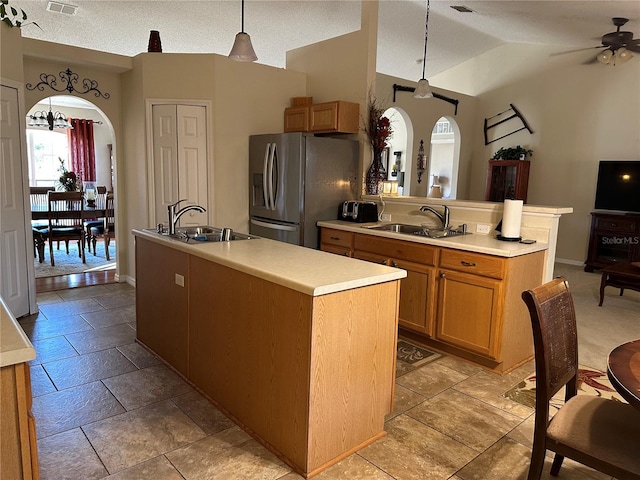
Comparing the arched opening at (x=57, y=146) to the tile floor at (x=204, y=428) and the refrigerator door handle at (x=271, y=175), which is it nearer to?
the refrigerator door handle at (x=271, y=175)

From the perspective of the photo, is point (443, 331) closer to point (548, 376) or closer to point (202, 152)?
point (548, 376)

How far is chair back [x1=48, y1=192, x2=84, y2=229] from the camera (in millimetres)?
5794

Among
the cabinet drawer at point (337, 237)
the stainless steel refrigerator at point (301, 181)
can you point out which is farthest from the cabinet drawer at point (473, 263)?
the stainless steel refrigerator at point (301, 181)

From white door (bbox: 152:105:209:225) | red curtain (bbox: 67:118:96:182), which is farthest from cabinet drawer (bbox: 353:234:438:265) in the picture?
red curtain (bbox: 67:118:96:182)

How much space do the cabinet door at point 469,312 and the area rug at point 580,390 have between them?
9.9 inches

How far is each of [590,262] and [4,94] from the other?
272 inches

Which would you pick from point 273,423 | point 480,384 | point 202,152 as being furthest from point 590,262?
point 273,423

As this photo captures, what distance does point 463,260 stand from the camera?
307 cm

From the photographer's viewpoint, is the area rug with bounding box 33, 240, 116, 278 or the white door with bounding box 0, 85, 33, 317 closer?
the white door with bounding box 0, 85, 33, 317

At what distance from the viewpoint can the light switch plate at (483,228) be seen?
140 inches

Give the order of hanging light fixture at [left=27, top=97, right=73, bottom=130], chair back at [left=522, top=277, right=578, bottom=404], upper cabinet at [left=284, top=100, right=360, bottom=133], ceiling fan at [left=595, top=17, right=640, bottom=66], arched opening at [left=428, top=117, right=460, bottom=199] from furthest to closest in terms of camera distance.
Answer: arched opening at [left=428, top=117, right=460, bottom=199], hanging light fixture at [left=27, top=97, right=73, bottom=130], ceiling fan at [left=595, top=17, right=640, bottom=66], upper cabinet at [left=284, top=100, right=360, bottom=133], chair back at [left=522, top=277, right=578, bottom=404]

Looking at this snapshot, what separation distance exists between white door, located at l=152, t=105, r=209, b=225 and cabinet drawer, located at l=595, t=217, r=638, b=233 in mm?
5180

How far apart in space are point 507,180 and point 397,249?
14.4ft

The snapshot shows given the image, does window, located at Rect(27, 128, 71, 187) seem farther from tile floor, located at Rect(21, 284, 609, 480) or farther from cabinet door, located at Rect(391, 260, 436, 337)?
cabinet door, located at Rect(391, 260, 436, 337)
